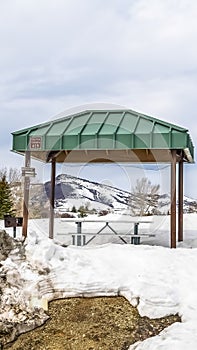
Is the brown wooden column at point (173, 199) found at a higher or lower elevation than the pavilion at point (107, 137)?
lower

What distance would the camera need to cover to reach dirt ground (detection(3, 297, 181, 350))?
14.4ft

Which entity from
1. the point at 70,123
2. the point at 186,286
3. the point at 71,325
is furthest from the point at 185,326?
the point at 70,123

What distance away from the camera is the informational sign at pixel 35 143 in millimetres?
8555

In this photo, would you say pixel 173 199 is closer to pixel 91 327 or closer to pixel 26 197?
pixel 26 197

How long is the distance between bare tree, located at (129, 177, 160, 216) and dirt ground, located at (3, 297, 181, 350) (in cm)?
855

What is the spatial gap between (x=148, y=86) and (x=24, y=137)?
3486 millimetres

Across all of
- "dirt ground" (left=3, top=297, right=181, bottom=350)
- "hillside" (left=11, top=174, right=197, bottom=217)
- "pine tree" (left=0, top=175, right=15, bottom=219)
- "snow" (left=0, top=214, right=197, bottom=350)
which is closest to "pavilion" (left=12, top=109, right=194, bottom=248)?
"snow" (left=0, top=214, right=197, bottom=350)

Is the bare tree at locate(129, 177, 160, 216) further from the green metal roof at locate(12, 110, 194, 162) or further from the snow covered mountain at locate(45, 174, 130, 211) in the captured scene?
the green metal roof at locate(12, 110, 194, 162)

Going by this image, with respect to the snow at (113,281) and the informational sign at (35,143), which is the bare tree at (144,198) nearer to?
the informational sign at (35,143)

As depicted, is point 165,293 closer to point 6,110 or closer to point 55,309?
point 55,309

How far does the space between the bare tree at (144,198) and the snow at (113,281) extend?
743 centimetres

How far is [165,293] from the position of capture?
512 cm

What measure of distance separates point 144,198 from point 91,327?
446 inches

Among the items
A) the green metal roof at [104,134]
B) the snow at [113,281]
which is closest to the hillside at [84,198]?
the green metal roof at [104,134]
